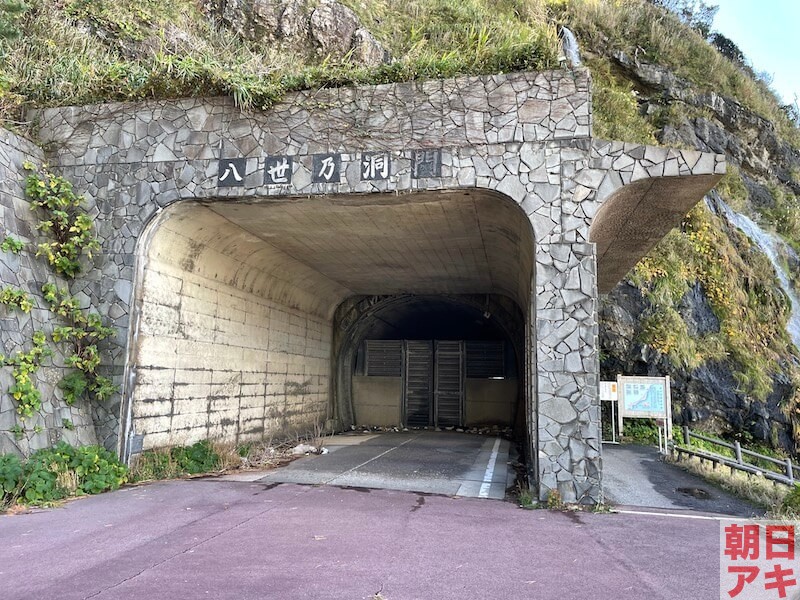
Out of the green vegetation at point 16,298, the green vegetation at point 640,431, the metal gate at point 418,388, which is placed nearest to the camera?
the green vegetation at point 16,298

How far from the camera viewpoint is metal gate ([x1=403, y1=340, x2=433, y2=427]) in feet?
50.4

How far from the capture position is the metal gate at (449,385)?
15234 millimetres

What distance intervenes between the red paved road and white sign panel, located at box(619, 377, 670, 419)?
5.12m

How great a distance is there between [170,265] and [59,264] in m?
1.34

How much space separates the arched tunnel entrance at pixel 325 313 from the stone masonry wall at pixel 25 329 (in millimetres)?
709

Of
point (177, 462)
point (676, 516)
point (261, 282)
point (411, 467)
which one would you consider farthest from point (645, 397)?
point (177, 462)

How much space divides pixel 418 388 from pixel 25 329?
1036cm

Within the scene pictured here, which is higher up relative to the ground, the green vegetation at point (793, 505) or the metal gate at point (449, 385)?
the metal gate at point (449, 385)

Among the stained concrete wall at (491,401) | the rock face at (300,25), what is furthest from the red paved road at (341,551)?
the rock face at (300,25)

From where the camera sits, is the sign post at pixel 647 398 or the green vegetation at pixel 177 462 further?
the sign post at pixel 647 398

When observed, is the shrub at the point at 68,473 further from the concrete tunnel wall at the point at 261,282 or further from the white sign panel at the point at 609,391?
the white sign panel at the point at 609,391

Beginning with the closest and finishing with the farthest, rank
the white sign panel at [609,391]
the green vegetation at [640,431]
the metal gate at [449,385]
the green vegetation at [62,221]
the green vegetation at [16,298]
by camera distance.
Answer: the green vegetation at [16,298] → the green vegetation at [62,221] → the white sign panel at [609,391] → the green vegetation at [640,431] → the metal gate at [449,385]

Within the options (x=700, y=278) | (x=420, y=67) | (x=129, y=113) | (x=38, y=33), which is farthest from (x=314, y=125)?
(x=700, y=278)

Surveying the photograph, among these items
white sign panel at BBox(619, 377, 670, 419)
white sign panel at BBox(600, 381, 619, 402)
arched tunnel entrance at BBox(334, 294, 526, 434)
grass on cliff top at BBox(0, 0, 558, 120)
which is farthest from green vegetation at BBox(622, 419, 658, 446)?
grass on cliff top at BBox(0, 0, 558, 120)
